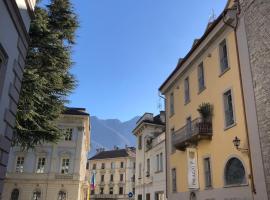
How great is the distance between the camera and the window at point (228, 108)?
16125 millimetres

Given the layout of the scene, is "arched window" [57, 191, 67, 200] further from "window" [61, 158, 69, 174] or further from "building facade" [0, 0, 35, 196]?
"building facade" [0, 0, 35, 196]

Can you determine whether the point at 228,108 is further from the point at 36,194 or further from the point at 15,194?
the point at 15,194

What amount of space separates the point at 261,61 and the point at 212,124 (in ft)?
18.2

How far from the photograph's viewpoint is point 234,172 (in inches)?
599

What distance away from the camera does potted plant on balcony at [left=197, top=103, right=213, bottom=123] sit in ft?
59.3

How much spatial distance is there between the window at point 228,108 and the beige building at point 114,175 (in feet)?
227

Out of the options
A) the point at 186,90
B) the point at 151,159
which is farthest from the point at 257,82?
the point at 151,159

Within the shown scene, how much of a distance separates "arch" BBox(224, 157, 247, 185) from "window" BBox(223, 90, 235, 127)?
1.91 metres

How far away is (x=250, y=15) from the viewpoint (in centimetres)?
1433

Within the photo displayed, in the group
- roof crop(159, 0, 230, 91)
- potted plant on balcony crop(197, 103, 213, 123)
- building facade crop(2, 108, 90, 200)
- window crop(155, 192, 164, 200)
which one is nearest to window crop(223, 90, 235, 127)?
potted plant on balcony crop(197, 103, 213, 123)

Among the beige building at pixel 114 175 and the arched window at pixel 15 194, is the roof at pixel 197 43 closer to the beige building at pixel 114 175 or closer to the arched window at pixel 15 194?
the arched window at pixel 15 194

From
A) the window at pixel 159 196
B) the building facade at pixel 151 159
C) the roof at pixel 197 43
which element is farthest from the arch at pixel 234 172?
the window at pixel 159 196

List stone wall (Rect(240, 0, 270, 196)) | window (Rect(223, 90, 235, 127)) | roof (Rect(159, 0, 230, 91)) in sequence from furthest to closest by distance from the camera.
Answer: roof (Rect(159, 0, 230, 91)) < window (Rect(223, 90, 235, 127)) < stone wall (Rect(240, 0, 270, 196))

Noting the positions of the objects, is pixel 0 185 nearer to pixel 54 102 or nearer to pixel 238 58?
pixel 54 102
